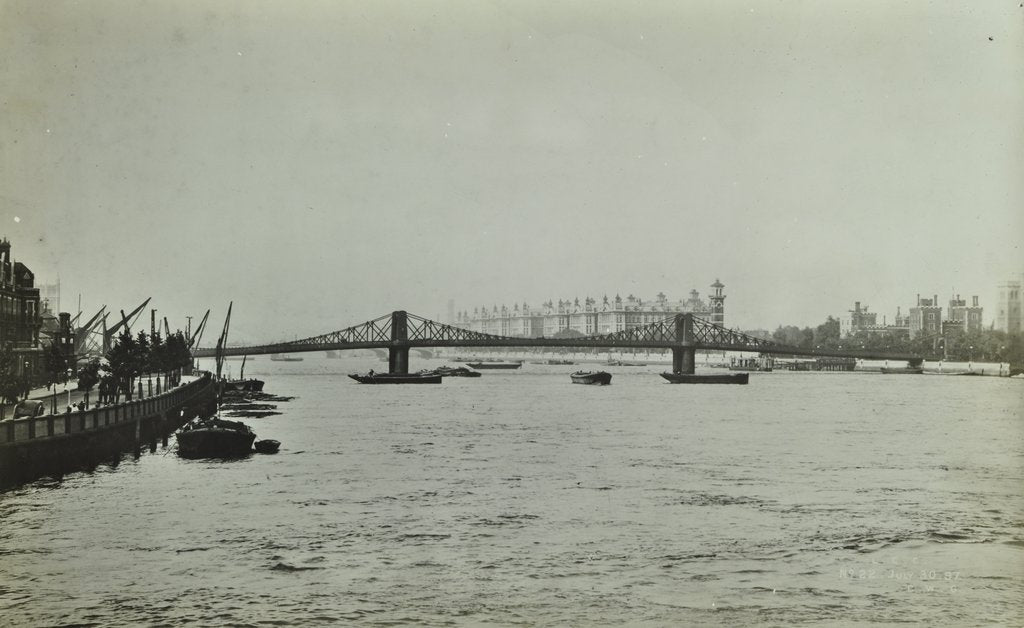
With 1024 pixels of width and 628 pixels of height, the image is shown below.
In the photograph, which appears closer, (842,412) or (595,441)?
(595,441)

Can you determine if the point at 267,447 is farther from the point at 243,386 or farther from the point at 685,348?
the point at 685,348

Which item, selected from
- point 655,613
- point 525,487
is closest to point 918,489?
point 525,487

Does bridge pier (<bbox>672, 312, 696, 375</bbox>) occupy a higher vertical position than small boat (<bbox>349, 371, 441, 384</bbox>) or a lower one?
higher

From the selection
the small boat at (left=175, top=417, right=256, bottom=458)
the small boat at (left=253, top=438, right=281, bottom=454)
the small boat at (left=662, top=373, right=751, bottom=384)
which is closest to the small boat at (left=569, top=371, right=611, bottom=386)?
the small boat at (left=662, top=373, right=751, bottom=384)

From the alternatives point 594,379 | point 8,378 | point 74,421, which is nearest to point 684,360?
point 594,379

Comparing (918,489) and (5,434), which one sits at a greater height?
(5,434)

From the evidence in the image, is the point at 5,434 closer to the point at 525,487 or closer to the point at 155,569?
the point at 155,569

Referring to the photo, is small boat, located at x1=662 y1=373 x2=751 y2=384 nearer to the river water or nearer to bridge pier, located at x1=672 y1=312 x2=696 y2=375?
bridge pier, located at x1=672 y1=312 x2=696 y2=375
